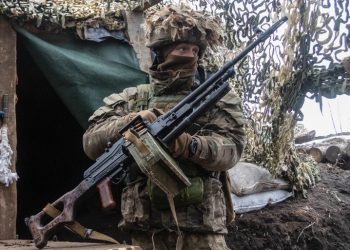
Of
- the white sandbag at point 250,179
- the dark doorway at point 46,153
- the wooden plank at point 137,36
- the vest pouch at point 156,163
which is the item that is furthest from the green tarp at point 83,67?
the vest pouch at point 156,163

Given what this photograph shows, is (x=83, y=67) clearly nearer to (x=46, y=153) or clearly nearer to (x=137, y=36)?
(x=137, y=36)

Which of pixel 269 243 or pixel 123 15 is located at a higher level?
pixel 123 15

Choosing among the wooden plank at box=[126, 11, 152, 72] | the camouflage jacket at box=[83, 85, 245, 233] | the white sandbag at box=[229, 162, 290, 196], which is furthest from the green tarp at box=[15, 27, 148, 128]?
the camouflage jacket at box=[83, 85, 245, 233]

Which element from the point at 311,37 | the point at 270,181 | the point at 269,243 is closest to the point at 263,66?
the point at 311,37

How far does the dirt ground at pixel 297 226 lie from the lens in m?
5.16

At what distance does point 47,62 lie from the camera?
450 cm

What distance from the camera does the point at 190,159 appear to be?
9.82ft

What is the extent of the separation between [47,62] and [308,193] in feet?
9.68

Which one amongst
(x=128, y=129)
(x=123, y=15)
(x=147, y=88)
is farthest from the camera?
(x=123, y=15)

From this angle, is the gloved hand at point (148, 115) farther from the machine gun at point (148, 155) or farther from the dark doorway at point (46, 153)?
the dark doorway at point (46, 153)

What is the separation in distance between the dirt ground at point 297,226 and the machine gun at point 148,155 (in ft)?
7.51

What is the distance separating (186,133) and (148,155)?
0.25 m

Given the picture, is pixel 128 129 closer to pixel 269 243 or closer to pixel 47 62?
pixel 47 62

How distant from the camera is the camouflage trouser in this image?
312 cm
